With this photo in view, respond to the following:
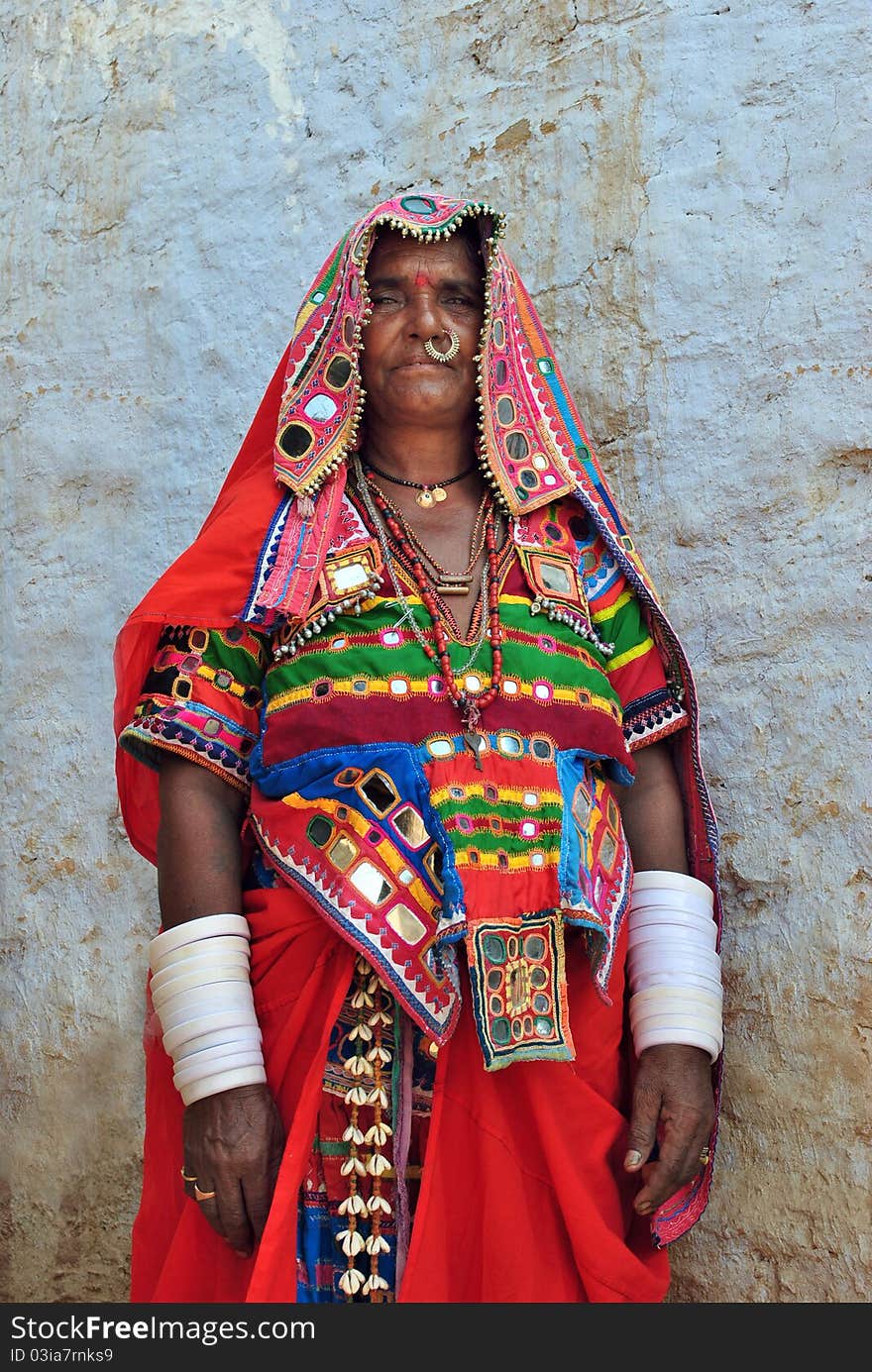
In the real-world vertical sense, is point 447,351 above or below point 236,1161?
above

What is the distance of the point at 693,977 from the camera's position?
242 cm

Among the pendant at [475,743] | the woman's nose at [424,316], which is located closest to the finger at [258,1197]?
the pendant at [475,743]

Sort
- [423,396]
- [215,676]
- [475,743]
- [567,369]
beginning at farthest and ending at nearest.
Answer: [567,369], [423,396], [215,676], [475,743]

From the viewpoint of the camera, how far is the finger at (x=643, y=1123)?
2.32m

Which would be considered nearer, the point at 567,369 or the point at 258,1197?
the point at 258,1197

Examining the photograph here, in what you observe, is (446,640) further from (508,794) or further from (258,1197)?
(258,1197)

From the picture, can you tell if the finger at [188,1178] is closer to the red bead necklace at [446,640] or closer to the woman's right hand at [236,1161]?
the woman's right hand at [236,1161]

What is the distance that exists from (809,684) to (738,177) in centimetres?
108

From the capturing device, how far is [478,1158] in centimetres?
229

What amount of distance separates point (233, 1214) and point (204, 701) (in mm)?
793

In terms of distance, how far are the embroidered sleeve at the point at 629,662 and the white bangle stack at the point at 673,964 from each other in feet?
0.86

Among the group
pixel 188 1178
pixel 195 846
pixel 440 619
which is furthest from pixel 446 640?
pixel 188 1178

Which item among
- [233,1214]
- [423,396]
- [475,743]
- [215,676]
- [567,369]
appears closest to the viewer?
[233,1214]
